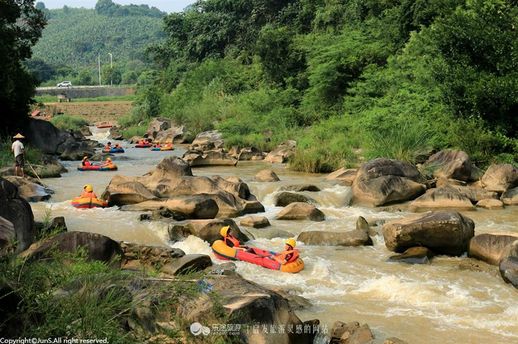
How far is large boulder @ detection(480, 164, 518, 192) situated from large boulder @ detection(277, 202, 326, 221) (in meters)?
4.95

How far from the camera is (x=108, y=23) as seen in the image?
140750 mm

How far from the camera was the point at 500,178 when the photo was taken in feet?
48.7

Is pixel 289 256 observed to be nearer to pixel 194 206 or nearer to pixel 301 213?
pixel 194 206

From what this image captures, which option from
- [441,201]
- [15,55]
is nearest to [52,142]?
[15,55]

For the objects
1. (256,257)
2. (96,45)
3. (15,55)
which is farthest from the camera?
(96,45)

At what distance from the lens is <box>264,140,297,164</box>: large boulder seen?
2297cm

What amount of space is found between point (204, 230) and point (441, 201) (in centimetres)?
591

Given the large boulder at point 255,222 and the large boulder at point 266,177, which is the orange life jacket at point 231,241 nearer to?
the large boulder at point 255,222

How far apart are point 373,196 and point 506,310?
22.3ft

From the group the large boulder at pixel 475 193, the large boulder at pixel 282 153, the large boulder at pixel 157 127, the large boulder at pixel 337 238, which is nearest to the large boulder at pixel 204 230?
the large boulder at pixel 337 238

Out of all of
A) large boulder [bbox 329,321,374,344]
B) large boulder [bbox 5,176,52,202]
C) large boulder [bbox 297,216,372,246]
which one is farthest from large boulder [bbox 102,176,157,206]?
large boulder [bbox 329,321,374,344]

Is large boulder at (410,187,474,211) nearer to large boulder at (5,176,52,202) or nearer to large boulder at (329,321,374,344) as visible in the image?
large boulder at (329,321,374,344)

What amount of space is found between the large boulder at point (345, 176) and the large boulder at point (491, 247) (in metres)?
6.91

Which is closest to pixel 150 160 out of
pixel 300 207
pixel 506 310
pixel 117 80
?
pixel 300 207
